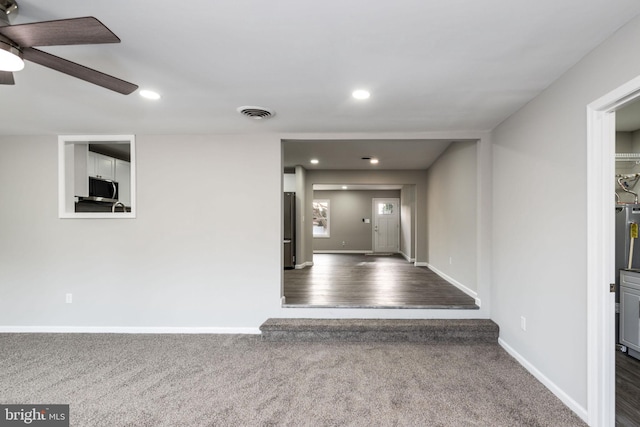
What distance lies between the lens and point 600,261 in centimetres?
189

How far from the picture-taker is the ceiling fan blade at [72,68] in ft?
4.92

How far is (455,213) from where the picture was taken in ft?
16.0

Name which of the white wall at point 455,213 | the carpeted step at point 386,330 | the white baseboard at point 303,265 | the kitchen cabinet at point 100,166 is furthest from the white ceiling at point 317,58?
the white baseboard at point 303,265

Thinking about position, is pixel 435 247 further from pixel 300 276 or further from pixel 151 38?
pixel 151 38

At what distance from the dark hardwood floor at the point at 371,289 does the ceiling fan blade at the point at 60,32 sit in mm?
3008

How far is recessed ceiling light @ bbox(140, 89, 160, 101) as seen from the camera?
2420 mm

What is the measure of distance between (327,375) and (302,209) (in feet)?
14.6

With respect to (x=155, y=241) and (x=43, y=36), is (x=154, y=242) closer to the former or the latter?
(x=155, y=241)

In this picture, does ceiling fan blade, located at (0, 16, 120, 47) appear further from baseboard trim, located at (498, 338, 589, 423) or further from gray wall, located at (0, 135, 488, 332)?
baseboard trim, located at (498, 338, 589, 423)

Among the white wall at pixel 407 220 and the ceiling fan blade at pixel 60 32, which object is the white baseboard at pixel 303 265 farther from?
the ceiling fan blade at pixel 60 32

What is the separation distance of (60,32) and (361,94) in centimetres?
188

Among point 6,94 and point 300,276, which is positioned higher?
point 6,94

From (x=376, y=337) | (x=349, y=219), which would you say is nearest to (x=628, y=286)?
(x=376, y=337)

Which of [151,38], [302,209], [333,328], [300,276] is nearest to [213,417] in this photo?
[333,328]
